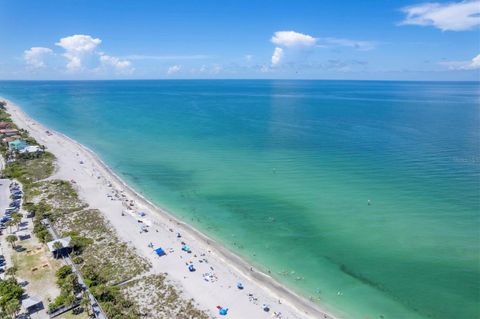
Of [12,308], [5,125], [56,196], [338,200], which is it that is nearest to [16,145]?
[5,125]

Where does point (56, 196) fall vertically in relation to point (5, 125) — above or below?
below

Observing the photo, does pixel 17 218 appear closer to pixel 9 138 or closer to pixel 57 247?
pixel 57 247

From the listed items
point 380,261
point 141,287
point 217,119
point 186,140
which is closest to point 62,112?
point 217,119

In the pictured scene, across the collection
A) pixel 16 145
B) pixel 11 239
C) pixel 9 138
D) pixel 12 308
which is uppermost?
pixel 9 138

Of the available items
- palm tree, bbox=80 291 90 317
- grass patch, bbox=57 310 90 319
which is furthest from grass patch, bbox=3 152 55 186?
grass patch, bbox=57 310 90 319

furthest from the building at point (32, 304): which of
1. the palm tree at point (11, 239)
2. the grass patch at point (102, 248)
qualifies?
the palm tree at point (11, 239)

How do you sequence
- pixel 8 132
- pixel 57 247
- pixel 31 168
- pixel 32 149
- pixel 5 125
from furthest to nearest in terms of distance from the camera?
pixel 5 125 < pixel 8 132 < pixel 32 149 < pixel 31 168 < pixel 57 247

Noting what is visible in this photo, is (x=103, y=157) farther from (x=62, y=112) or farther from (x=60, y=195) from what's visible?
(x=62, y=112)

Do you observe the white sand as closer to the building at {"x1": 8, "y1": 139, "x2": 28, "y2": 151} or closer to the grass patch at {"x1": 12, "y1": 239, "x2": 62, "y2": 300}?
the grass patch at {"x1": 12, "y1": 239, "x2": 62, "y2": 300}
